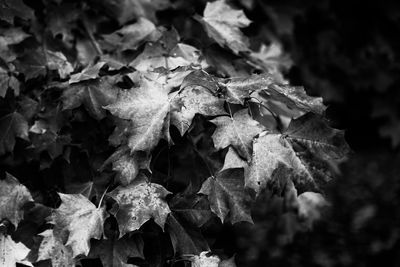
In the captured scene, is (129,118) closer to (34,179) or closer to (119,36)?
(34,179)

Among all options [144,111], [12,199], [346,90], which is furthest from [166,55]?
[346,90]

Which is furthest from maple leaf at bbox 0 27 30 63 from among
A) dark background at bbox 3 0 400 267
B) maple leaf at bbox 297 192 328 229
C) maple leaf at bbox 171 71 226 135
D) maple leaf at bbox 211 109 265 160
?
dark background at bbox 3 0 400 267

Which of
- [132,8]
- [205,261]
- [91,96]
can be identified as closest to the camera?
[205,261]

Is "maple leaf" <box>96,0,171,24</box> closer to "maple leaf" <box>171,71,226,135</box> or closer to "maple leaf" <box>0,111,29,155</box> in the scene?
"maple leaf" <box>0,111,29,155</box>

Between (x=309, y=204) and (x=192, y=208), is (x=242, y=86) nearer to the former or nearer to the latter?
(x=192, y=208)

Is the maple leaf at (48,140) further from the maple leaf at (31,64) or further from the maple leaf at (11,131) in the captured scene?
the maple leaf at (31,64)

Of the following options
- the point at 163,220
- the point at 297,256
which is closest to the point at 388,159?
the point at 297,256
